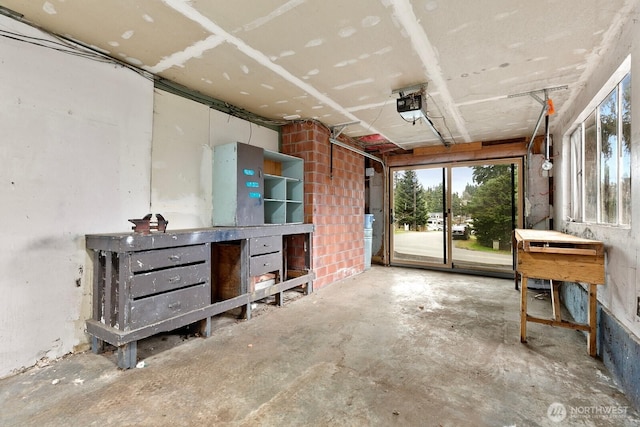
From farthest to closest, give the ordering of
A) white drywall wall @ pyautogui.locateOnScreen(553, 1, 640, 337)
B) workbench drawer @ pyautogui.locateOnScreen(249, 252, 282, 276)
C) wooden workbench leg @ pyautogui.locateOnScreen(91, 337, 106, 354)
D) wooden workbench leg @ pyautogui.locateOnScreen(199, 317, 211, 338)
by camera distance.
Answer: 1. workbench drawer @ pyautogui.locateOnScreen(249, 252, 282, 276)
2. wooden workbench leg @ pyautogui.locateOnScreen(199, 317, 211, 338)
3. wooden workbench leg @ pyautogui.locateOnScreen(91, 337, 106, 354)
4. white drywall wall @ pyautogui.locateOnScreen(553, 1, 640, 337)

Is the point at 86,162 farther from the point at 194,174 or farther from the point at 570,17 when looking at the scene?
the point at 570,17

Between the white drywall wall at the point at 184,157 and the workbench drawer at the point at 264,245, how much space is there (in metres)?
0.67

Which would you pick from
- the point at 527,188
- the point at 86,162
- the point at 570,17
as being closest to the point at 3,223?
the point at 86,162

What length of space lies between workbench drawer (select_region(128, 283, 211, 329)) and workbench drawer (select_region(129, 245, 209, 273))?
23 centimetres

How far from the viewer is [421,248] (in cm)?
847

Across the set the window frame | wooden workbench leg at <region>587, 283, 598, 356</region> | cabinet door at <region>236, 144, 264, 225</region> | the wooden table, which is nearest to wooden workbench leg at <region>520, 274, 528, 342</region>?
the wooden table

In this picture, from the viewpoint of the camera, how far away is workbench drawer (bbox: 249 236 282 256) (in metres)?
3.16

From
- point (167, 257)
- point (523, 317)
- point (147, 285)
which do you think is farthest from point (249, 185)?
point (523, 317)

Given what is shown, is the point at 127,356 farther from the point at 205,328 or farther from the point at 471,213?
the point at 471,213

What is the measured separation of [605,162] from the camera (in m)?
2.58

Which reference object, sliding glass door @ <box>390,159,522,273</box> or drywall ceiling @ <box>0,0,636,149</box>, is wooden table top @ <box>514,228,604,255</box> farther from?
sliding glass door @ <box>390,159,522,273</box>

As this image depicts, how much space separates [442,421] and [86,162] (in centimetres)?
313

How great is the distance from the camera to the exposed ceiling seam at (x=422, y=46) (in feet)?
6.15

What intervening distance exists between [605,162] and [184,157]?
4.11 m
